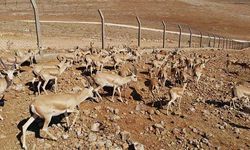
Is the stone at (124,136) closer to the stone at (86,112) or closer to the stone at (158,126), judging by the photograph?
the stone at (158,126)

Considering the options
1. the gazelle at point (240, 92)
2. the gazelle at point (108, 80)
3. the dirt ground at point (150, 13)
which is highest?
the gazelle at point (108, 80)

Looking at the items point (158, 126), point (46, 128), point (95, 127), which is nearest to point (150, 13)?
point (158, 126)

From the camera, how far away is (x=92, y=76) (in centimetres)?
1452

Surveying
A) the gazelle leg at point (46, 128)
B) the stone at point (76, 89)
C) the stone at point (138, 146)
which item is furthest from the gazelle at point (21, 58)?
the stone at point (138, 146)

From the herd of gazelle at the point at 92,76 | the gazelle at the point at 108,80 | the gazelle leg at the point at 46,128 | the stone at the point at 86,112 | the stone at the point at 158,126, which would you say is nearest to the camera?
the gazelle leg at the point at 46,128

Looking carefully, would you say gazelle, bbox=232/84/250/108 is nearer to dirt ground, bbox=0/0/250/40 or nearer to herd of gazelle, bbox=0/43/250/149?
herd of gazelle, bbox=0/43/250/149

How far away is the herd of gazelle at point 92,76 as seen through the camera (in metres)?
10.6

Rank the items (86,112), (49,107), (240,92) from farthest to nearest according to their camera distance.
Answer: (240,92) < (86,112) < (49,107)

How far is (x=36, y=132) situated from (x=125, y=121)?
115 inches

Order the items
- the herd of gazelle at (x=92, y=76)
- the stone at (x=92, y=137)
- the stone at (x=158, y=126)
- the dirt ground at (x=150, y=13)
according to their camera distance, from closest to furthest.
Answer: the herd of gazelle at (x=92, y=76) → the stone at (x=92, y=137) → the stone at (x=158, y=126) → the dirt ground at (x=150, y=13)

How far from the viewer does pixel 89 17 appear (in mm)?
71688

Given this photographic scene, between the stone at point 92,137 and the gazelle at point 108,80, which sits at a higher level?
the gazelle at point 108,80

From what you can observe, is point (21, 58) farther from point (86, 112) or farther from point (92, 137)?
point (92, 137)

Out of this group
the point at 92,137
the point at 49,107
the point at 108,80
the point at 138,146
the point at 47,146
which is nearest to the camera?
the point at 49,107
